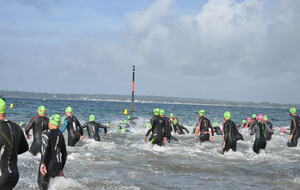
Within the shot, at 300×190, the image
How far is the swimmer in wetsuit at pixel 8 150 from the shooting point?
16.8ft

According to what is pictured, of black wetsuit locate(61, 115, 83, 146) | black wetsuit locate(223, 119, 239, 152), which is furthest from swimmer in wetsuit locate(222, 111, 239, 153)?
black wetsuit locate(61, 115, 83, 146)

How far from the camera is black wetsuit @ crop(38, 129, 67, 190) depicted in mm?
6796

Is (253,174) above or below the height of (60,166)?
below

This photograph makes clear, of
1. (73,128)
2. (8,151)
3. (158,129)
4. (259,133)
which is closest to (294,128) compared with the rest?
(259,133)

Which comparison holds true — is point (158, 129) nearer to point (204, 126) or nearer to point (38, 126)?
point (204, 126)

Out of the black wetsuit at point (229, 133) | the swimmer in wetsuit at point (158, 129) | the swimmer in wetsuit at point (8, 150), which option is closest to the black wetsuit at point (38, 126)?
the swimmer in wetsuit at point (158, 129)

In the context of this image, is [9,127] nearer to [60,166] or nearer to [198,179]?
[60,166]

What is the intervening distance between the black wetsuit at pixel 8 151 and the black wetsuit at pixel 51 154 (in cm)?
141

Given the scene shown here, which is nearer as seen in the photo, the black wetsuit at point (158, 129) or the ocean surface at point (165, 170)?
the ocean surface at point (165, 170)

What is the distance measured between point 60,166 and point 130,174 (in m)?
3.47

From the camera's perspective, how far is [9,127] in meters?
5.20

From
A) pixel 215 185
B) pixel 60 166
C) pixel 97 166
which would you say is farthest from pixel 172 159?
pixel 60 166

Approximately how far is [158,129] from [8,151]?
9888mm

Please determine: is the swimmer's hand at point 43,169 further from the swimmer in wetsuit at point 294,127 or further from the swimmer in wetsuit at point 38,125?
the swimmer in wetsuit at point 294,127
